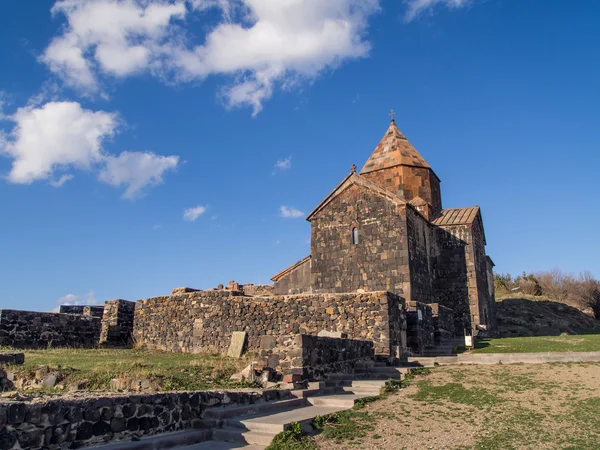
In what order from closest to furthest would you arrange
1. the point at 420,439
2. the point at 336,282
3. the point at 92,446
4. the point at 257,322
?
the point at 92,446 → the point at 420,439 → the point at 257,322 → the point at 336,282

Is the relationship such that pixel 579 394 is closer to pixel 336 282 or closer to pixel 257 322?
pixel 257 322

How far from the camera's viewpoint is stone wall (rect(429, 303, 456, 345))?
18625mm

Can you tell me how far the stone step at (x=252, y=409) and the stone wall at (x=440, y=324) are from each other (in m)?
10.3

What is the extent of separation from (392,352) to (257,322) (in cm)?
453

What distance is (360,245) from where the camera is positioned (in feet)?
70.9

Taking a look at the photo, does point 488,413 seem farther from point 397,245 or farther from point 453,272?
point 453,272

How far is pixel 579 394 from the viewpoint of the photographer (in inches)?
385

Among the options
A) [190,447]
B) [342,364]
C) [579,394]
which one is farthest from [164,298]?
[579,394]

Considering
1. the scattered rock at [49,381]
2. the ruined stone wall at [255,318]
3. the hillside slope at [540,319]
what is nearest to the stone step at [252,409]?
the scattered rock at [49,381]

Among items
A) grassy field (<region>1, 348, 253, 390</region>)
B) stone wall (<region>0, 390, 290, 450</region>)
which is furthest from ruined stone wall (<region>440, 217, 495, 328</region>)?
stone wall (<region>0, 390, 290, 450</region>)

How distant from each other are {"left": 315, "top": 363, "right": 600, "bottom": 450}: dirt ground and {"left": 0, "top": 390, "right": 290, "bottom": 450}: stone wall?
2.12 m

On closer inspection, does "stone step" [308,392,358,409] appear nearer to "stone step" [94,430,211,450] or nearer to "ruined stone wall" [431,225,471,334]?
"stone step" [94,430,211,450]

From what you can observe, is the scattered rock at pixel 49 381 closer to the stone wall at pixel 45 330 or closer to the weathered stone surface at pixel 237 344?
the weathered stone surface at pixel 237 344

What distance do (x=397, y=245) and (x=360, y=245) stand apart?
5.49 feet
